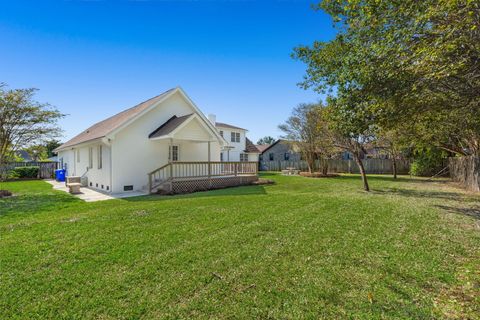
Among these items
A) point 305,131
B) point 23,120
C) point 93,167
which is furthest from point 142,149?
point 305,131

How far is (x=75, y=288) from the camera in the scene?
10.4ft

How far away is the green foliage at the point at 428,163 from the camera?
2131 cm

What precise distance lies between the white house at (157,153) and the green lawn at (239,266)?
5.72m

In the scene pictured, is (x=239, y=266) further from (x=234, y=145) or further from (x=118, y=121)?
(x=234, y=145)

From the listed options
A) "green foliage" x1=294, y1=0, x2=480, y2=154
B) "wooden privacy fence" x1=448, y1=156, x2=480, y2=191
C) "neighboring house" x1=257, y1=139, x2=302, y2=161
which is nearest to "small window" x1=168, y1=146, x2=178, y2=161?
"green foliage" x1=294, y1=0, x2=480, y2=154

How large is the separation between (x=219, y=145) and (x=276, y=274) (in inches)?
548

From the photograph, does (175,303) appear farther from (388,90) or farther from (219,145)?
(219,145)

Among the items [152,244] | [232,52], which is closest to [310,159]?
[232,52]

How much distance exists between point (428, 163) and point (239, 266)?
25.4 meters

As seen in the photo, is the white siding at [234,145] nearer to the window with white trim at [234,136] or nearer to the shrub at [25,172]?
the window with white trim at [234,136]

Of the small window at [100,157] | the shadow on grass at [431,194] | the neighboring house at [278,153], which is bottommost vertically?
the shadow on grass at [431,194]

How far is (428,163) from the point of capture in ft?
71.8

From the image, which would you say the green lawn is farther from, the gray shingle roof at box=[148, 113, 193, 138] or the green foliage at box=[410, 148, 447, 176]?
the green foliage at box=[410, 148, 447, 176]

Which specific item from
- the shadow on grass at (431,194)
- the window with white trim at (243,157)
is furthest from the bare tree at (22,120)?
the window with white trim at (243,157)
